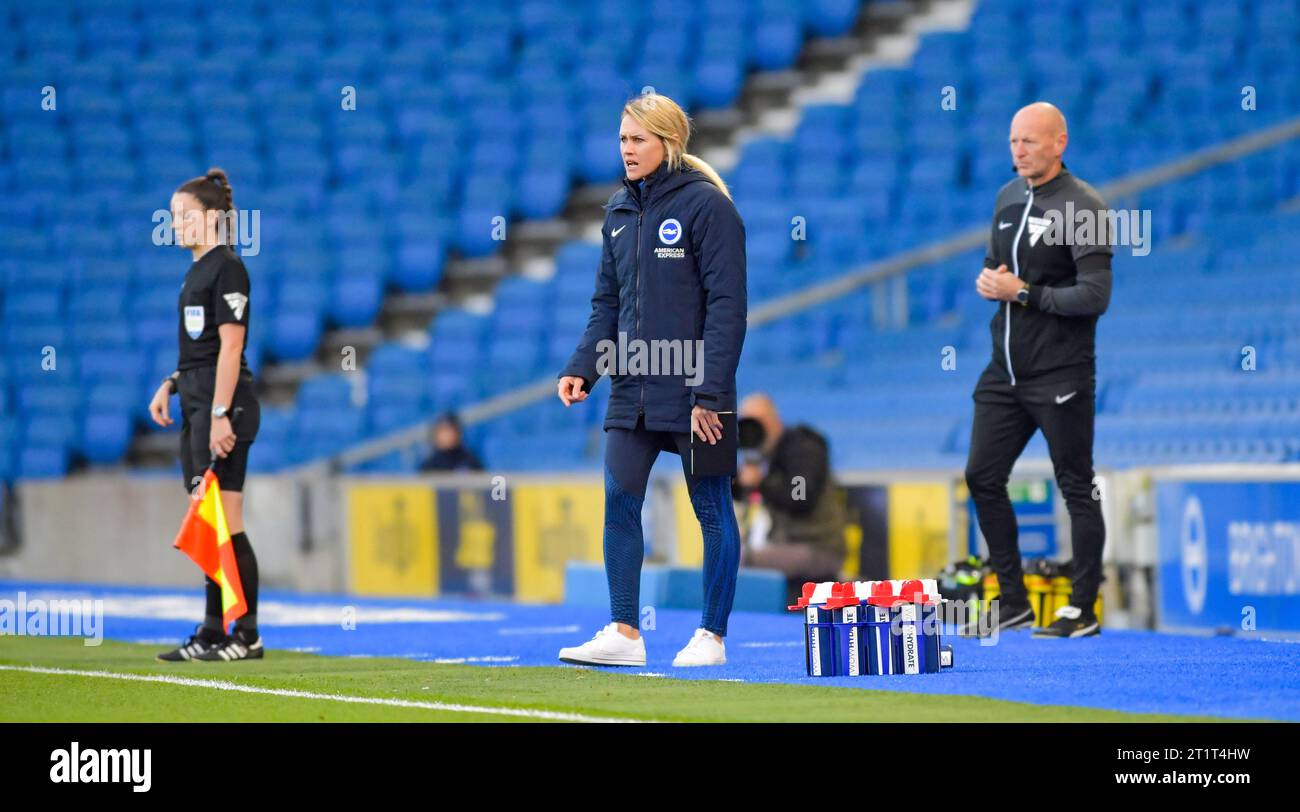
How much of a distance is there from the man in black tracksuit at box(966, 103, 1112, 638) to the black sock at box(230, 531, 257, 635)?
2.88 m

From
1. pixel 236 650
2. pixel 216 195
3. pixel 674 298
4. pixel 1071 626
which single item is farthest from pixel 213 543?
pixel 1071 626

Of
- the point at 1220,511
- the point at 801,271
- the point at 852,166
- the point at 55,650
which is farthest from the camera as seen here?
the point at 852,166

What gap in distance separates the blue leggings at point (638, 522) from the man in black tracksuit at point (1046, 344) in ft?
5.18

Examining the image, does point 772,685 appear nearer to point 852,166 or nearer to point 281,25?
point 852,166

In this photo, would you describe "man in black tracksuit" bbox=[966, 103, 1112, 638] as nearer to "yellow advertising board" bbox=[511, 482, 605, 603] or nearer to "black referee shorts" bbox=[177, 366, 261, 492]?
"black referee shorts" bbox=[177, 366, 261, 492]

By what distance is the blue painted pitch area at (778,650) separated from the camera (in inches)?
246

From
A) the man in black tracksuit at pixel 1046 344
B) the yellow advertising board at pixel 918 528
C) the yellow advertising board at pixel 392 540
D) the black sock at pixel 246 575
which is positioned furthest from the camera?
the yellow advertising board at pixel 392 540

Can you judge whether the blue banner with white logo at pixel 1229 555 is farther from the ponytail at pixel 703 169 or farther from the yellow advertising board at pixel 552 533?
the yellow advertising board at pixel 552 533

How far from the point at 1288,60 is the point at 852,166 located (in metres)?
3.43

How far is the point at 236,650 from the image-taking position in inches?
317

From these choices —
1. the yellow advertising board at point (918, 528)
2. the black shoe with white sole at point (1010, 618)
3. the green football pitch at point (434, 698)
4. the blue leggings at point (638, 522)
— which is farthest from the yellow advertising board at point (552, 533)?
the blue leggings at point (638, 522)

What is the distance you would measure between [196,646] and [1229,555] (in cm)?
457

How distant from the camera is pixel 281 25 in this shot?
2075 centimetres

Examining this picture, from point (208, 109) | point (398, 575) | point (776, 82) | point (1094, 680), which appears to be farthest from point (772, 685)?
point (208, 109)
